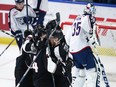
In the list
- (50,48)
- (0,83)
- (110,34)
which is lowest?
(0,83)

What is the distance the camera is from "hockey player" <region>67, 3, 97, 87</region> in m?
4.37

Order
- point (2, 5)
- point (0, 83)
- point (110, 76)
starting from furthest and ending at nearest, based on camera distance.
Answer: point (2, 5)
point (110, 76)
point (0, 83)

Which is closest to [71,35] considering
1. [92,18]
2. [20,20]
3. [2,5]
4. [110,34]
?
[92,18]

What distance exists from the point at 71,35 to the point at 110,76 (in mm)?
1298

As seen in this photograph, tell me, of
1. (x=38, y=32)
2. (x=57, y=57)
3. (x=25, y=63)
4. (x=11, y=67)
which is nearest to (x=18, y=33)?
(x=11, y=67)

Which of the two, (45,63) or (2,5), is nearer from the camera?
(45,63)

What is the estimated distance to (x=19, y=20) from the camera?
Result: 5324 mm

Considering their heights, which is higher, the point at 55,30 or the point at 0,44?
the point at 55,30

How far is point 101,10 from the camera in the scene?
6508 mm

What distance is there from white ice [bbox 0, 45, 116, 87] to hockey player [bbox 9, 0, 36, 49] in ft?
1.63

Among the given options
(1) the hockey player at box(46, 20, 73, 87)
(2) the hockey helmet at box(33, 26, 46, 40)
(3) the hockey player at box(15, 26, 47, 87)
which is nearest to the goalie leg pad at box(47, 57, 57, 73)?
(1) the hockey player at box(46, 20, 73, 87)

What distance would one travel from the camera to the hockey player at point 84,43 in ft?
14.3

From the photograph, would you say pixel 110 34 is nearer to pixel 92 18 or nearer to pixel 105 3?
pixel 105 3

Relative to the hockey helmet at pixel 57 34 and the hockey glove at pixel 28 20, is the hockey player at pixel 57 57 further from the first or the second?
the hockey glove at pixel 28 20
